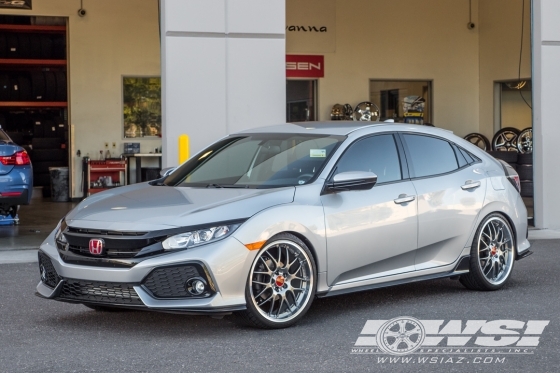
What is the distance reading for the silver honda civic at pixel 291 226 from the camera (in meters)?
6.02

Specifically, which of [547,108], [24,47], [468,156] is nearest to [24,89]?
[24,47]

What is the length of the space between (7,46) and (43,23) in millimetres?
991

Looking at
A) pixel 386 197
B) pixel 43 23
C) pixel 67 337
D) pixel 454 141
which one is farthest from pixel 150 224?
pixel 43 23

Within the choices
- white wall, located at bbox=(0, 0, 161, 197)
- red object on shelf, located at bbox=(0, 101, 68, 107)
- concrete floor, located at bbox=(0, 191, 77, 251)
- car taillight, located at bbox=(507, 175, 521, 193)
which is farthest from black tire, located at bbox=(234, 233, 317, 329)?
red object on shelf, located at bbox=(0, 101, 68, 107)

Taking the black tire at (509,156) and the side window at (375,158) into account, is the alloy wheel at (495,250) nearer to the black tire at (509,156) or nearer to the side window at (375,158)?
the side window at (375,158)

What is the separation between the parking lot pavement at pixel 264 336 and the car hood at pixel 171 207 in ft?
2.49

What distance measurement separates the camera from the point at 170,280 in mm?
5996

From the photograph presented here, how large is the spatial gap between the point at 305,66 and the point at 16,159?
10.9m

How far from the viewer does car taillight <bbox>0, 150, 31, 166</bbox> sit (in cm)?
1261

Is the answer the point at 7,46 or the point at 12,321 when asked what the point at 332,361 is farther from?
the point at 7,46

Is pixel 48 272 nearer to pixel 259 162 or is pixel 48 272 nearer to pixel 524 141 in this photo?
pixel 259 162

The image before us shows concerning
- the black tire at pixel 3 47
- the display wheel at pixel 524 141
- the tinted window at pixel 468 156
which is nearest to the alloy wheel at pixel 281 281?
the tinted window at pixel 468 156

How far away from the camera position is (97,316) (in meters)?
6.99

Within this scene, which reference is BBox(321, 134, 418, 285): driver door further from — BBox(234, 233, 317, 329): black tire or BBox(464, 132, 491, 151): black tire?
BBox(464, 132, 491, 151): black tire
